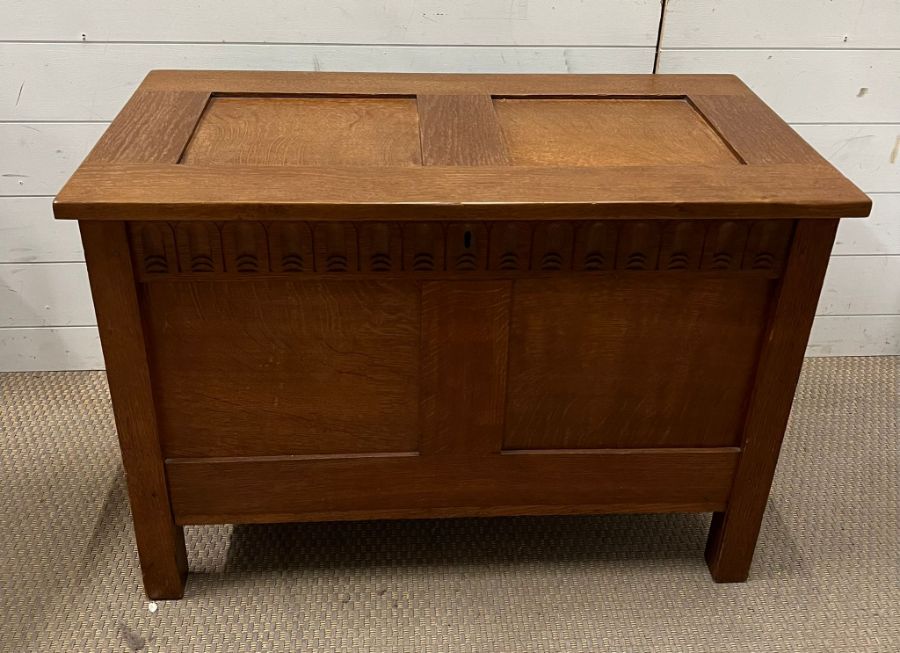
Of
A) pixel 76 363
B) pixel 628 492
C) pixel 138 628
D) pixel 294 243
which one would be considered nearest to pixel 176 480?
pixel 138 628

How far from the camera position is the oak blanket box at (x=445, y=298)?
1071 millimetres

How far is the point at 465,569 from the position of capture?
141cm

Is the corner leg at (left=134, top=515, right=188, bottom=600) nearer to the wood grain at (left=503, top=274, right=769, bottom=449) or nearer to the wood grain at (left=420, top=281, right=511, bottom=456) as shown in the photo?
the wood grain at (left=420, top=281, right=511, bottom=456)

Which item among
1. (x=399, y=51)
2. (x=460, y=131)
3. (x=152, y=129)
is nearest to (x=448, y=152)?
(x=460, y=131)

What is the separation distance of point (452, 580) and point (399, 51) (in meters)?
0.94

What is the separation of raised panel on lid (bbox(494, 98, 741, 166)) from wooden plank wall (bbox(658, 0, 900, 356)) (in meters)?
0.29

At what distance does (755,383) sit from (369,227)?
59cm

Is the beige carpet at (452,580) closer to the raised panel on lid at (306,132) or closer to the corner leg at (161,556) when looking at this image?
the corner leg at (161,556)

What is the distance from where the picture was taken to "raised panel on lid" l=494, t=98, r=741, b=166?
3.89 feet

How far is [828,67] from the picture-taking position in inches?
66.1

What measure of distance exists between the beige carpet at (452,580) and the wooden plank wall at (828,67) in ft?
1.92

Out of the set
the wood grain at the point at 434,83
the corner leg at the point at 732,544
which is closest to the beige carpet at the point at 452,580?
the corner leg at the point at 732,544

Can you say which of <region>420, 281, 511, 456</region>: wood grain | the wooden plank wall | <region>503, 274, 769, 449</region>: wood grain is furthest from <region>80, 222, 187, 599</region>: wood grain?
the wooden plank wall

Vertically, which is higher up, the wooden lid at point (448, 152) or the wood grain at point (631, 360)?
the wooden lid at point (448, 152)
